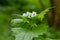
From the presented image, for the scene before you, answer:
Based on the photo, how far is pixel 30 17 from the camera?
1.78m

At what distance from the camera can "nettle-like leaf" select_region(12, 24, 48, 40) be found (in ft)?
5.32

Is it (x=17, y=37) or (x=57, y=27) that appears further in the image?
(x=57, y=27)

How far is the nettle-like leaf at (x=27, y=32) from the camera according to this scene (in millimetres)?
1621

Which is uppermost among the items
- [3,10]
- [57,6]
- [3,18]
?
[3,10]

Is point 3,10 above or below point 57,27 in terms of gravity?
above

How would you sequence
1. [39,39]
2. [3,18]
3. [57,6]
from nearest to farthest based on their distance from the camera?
1. [39,39]
2. [57,6]
3. [3,18]

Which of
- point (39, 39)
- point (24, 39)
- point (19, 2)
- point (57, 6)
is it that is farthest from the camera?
point (19, 2)

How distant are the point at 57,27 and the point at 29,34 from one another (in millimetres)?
1344

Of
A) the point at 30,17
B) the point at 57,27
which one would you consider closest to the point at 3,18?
the point at 57,27

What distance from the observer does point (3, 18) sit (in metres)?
3.71

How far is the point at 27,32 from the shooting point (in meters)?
1.69

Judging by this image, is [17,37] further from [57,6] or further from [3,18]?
[3,18]

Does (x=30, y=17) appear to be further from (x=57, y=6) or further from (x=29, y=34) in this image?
(x=57, y=6)

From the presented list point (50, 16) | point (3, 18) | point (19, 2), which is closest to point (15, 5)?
point (19, 2)
